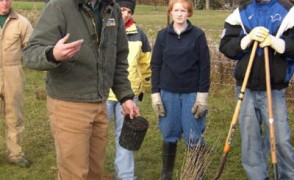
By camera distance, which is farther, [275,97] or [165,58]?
[165,58]

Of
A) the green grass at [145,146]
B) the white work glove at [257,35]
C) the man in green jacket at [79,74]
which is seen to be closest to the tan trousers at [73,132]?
the man in green jacket at [79,74]

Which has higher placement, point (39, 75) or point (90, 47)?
point (90, 47)

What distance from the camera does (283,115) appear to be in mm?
4527

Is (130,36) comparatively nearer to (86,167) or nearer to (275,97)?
(275,97)

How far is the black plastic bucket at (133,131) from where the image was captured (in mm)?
3991

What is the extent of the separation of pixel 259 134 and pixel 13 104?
9.68ft

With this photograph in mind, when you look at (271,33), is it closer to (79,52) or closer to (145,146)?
(79,52)

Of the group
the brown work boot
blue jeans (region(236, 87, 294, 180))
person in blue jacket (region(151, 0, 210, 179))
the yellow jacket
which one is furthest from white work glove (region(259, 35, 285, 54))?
the brown work boot

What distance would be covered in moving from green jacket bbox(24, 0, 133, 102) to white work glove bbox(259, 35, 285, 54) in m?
1.33

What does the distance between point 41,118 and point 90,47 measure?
4.91 m

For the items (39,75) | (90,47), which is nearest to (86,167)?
A: (90,47)

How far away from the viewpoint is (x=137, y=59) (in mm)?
5426

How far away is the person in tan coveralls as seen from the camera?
584cm

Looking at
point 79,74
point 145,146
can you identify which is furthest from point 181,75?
point 145,146
